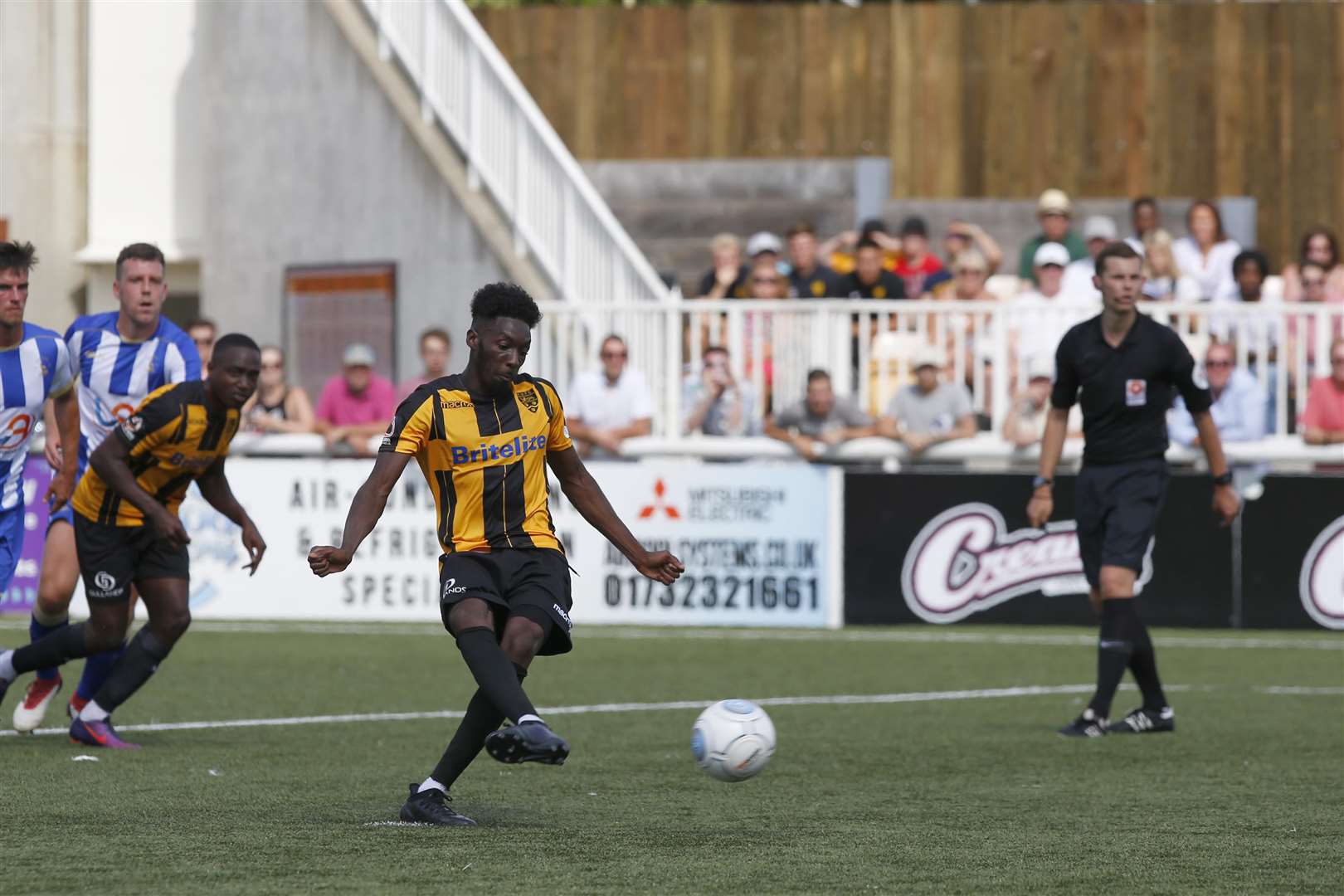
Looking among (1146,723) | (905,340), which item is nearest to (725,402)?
(905,340)

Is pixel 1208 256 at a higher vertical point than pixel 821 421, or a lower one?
higher

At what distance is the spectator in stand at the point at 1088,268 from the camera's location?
17.6 metres

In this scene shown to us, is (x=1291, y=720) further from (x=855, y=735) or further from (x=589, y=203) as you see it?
(x=589, y=203)

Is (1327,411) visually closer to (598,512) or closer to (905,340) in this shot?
(905,340)

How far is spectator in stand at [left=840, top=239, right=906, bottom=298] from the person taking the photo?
57.4 ft

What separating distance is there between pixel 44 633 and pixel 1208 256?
11424mm

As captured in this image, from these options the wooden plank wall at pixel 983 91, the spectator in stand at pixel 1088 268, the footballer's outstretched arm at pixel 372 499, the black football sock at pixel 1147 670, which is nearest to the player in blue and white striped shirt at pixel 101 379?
Answer: the footballer's outstretched arm at pixel 372 499

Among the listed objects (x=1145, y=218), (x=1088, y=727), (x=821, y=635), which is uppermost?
(x=1145, y=218)

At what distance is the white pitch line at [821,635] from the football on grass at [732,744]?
8.28m

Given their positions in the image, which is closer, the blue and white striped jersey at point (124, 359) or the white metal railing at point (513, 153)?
the blue and white striped jersey at point (124, 359)

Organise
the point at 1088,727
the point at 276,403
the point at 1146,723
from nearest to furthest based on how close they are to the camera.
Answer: the point at 1088,727 < the point at 1146,723 < the point at 276,403

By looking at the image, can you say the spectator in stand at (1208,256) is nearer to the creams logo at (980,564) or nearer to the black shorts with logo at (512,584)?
the creams logo at (980,564)

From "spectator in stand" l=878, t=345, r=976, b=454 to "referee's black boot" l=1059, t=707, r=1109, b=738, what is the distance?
21.6ft

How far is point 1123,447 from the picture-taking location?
10.3 m
